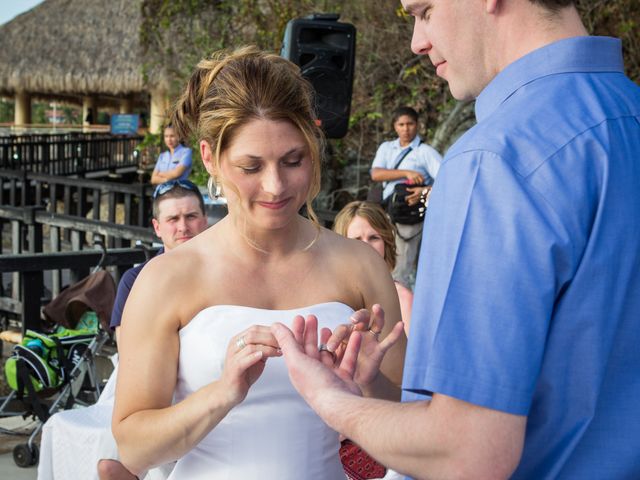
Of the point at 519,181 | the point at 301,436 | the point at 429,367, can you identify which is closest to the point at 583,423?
the point at 429,367

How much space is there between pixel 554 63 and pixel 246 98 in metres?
1.00

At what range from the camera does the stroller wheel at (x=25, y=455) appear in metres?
4.79

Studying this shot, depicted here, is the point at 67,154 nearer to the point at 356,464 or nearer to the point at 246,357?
the point at 356,464

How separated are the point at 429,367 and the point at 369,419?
136 millimetres

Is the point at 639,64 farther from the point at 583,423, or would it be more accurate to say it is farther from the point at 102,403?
the point at 583,423

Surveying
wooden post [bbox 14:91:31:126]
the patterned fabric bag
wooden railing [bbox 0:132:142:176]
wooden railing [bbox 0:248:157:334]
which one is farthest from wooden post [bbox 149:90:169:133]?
the patterned fabric bag

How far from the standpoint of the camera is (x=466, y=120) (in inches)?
463

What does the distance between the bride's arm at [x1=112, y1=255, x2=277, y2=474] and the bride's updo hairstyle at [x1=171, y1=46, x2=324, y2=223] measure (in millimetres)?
→ 369

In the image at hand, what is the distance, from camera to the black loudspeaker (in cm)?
614

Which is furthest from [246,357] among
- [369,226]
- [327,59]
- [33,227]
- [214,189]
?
[33,227]

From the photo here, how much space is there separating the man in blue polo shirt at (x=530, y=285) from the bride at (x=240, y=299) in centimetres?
69

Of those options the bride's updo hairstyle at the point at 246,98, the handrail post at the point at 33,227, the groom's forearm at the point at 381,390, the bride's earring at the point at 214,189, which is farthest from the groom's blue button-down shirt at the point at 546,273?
the handrail post at the point at 33,227

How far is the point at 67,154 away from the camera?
70.1 feet

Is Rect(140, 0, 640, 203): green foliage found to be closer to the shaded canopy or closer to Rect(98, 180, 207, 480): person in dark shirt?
Rect(98, 180, 207, 480): person in dark shirt
